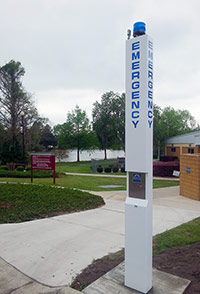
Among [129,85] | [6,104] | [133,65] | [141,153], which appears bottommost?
[141,153]

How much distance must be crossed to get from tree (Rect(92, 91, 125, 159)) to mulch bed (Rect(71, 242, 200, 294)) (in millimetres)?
37659

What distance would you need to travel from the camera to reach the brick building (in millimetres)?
34431

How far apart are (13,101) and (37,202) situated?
25.3 metres

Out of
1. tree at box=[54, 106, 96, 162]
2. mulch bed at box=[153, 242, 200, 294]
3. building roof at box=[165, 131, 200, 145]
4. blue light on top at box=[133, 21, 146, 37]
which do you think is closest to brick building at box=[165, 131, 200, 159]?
building roof at box=[165, 131, 200, 145]

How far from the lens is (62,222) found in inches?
249

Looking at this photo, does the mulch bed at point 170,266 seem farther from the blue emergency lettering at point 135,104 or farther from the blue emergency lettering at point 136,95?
the blue emergency lettering at point 136,95

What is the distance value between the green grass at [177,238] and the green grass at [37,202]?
3.20 metres

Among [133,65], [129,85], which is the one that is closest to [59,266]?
[129,85]

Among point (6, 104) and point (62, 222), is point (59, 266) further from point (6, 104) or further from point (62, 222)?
point (6, 104)

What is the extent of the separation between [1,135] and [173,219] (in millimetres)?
26846

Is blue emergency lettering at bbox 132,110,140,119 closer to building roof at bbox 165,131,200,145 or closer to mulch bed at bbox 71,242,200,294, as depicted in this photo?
mulch bed at bbox 71,242,200,294

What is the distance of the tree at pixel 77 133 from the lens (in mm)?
40812

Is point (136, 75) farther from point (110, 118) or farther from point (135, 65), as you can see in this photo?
point (110, 118)

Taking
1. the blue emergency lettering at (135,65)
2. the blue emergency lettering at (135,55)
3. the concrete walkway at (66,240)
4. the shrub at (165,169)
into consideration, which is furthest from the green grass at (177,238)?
the shrub at (165,169)
